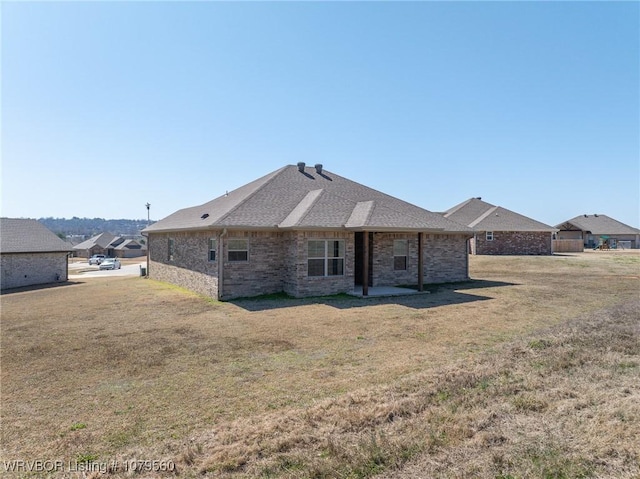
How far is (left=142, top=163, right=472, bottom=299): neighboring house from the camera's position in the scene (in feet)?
47.1

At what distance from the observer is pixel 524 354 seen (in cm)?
726

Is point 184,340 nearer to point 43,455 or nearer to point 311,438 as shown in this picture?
point 43,455

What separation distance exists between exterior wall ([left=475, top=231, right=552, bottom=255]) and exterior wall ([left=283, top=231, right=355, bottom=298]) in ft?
80.0

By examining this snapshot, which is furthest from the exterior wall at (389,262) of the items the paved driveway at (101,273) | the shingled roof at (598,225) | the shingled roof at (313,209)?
the shingled roof at (598,225)

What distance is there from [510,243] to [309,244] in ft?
91.1

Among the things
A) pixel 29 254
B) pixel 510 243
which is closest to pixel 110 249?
pixel 29 254

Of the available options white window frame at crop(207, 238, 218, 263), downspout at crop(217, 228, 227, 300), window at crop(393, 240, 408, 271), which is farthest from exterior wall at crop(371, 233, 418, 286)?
white window frame at crop(207, 238, 218, 263)

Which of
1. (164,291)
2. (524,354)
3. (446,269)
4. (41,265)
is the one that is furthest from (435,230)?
(41,265)

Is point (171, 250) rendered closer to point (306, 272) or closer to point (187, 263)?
point (187, 263)

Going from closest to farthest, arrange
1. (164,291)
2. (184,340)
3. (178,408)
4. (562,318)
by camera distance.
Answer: (178,408), (184,340), (562,318), (164,291)

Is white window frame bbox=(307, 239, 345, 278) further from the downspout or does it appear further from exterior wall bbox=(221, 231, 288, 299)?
the downspout

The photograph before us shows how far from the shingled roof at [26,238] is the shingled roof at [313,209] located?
10.3 meters

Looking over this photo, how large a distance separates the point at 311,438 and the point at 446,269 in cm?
1610

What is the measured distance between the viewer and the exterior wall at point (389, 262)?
1700 cm
